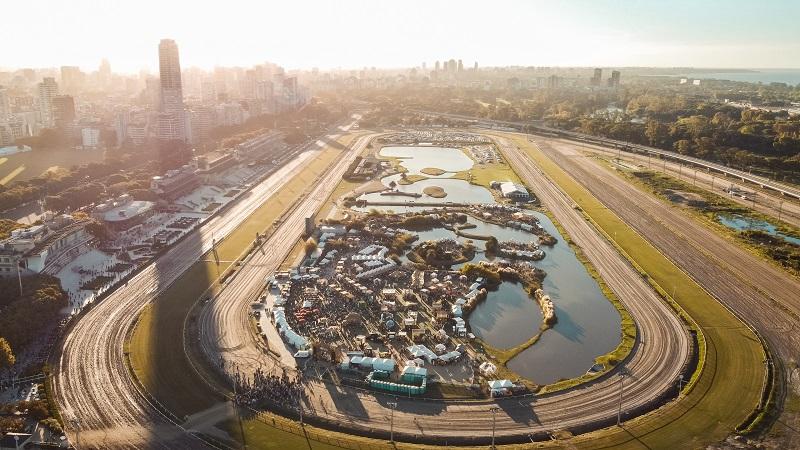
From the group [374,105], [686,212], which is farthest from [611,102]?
[686,212]

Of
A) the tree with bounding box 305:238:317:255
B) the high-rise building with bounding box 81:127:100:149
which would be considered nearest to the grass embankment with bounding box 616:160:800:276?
the tree with bounding box 305:238:317:255

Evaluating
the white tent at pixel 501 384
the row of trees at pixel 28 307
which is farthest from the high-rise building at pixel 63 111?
the white tent at pixel 501 384

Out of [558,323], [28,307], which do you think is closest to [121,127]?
[28,307]

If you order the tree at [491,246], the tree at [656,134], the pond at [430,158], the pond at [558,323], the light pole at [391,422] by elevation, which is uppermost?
the tree at [656,134]

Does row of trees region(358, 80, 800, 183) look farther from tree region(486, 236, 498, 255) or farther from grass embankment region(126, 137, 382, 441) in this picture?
A: grass embankment region(126, 137, 382, 441)

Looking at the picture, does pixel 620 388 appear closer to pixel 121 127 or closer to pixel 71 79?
pixel 121 127

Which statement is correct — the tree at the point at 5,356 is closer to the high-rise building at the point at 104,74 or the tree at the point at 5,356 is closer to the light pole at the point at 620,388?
the light pole at the point at 620,388
